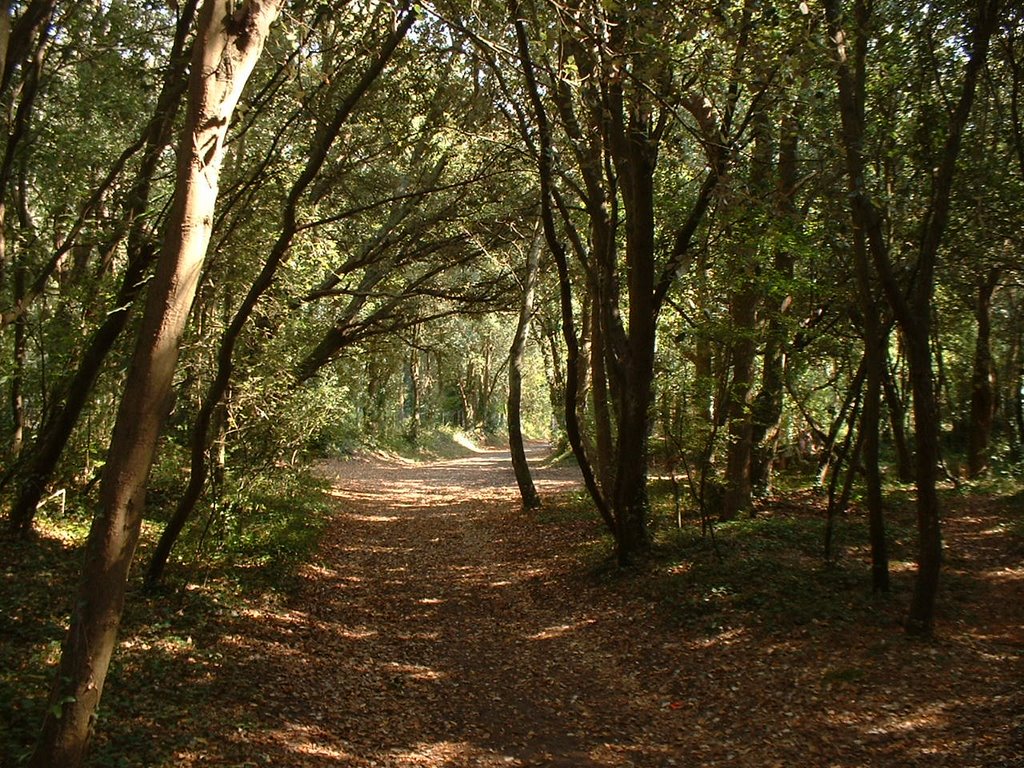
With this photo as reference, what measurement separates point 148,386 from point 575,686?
515cm

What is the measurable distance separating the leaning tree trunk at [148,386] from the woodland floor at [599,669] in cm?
129

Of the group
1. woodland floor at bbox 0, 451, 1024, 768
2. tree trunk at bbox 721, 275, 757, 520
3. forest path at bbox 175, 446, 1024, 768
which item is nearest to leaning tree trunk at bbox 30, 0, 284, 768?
woodland floor at bbox 0, 451, 1024, 768

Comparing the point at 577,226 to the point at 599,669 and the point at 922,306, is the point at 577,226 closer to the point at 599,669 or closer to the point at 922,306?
the point at 922,306

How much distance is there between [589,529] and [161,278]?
10.8m

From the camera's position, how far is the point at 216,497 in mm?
8961

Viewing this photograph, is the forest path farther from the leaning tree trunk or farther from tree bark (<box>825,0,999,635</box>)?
the leaning tree trunk

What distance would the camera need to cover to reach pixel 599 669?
7.52m

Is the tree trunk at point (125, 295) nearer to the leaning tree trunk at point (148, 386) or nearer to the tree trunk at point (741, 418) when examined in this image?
the leaning tree trunk at point (148, 386)

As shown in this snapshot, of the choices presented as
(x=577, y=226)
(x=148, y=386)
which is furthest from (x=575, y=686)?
(x=577, y=226)

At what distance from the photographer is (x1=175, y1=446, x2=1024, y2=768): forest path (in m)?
5.49

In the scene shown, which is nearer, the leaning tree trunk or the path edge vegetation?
the leaning tree trunk

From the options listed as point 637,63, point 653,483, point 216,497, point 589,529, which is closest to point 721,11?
point 637,63

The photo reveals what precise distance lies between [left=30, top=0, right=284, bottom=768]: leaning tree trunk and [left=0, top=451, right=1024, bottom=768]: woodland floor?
1.29m

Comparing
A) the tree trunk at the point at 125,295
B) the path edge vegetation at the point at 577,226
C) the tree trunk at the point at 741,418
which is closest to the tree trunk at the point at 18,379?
the path edge vegetation at the point at 577,226
